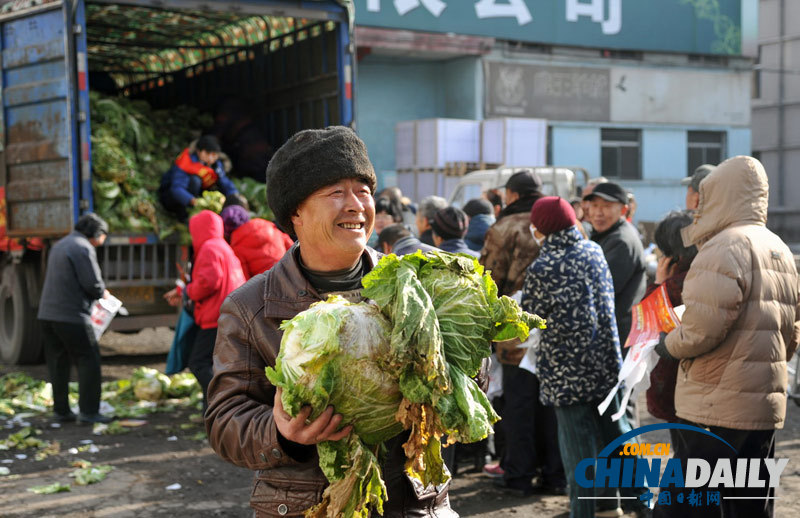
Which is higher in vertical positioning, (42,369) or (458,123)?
(458,123)

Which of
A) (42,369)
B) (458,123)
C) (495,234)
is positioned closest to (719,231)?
(495,234)

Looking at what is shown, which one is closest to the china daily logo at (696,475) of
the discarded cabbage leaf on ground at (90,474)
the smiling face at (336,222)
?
the smiling face at (336,222)

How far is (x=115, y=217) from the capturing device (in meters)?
9.69

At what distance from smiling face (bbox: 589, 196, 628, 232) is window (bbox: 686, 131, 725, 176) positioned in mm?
21107

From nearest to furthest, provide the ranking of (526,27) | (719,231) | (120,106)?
(719,231)
(120,106)
(526,27)

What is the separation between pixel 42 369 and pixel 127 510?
5.45m

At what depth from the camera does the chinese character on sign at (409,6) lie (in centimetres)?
2080

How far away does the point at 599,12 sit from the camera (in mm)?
24125

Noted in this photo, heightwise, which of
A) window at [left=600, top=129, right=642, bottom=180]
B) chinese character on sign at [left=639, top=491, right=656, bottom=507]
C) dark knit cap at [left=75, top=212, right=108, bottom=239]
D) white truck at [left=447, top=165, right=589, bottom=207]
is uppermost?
window at [left=600, top=129, right=642, bottom=180]

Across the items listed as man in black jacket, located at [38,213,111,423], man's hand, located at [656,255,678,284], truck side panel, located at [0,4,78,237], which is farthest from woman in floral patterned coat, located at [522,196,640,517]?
truck side panel, located at [0,4,78,237]

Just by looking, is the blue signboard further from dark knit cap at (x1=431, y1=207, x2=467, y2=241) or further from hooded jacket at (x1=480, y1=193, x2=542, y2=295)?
hooded jacket at (x1=480, y1=193, x2=542, y2=295)

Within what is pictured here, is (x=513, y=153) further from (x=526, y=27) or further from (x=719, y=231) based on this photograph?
(x=719, y=231)

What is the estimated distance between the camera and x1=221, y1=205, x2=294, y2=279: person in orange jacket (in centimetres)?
731

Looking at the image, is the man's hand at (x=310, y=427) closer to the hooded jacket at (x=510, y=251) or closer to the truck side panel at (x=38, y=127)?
the hooded jacket at (x=510, y=251)
